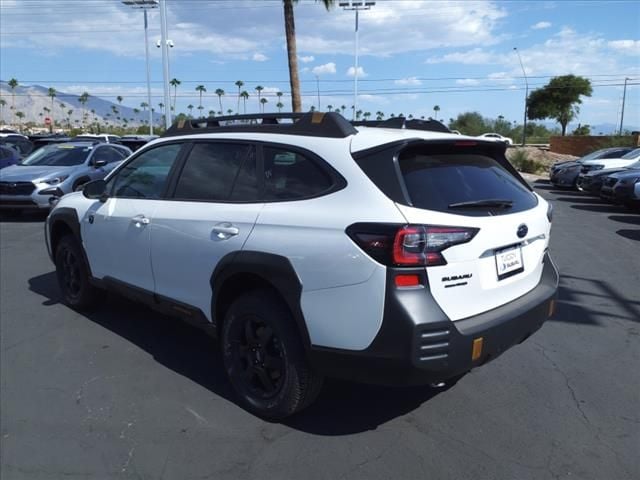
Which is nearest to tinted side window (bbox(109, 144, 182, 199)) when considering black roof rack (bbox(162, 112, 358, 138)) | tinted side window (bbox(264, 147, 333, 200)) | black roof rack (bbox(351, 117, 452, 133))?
black roof rack (bbox(162, 112, 358, 138))

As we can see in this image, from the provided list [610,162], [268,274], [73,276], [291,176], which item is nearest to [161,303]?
[268,274]

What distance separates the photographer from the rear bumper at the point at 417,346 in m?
2.64

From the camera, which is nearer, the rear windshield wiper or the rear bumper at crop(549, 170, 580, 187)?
the rear windshield wiper

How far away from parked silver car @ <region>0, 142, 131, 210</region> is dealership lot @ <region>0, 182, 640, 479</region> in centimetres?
679

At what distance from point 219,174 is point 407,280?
1.69 m

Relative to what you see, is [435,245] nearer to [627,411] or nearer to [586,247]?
[627,411]

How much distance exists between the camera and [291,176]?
3.25 meters

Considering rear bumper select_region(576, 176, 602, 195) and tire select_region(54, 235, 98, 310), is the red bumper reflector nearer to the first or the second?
tire select_region(54, 235, 98, 310)

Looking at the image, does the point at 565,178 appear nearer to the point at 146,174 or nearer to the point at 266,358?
the point at 146,174

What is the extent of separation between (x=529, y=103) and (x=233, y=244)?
56943mm

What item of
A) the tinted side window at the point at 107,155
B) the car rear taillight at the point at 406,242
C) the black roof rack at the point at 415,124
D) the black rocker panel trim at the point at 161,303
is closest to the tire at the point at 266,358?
the black rocker panel trim at the point at 161,303

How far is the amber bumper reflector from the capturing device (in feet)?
9.24

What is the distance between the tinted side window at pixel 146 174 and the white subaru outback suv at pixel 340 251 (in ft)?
0.13

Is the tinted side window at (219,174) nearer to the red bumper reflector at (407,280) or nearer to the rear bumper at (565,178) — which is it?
the red bumper reflector at (407,280)
